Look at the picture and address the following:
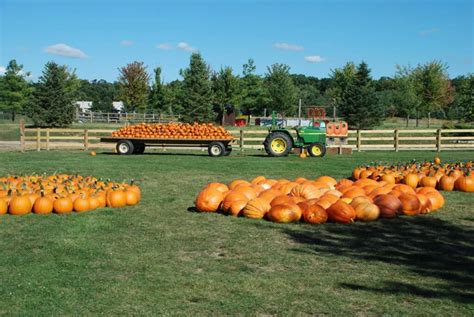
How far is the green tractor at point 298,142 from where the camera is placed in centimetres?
2092

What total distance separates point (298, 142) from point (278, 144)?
2.86 ft

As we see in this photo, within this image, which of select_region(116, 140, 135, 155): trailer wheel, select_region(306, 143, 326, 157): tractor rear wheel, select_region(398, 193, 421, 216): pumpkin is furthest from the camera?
select_region(116, 140, 135, 155): trailer wheel

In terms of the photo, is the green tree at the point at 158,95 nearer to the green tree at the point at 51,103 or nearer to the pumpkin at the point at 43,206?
the green tree at the point at 51,103

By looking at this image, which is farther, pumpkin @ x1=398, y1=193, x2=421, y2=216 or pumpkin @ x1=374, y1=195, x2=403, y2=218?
pumpkin @ x1=398, y1=193, x2=421, y2=216

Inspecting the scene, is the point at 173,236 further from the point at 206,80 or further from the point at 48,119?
the point at 206,80

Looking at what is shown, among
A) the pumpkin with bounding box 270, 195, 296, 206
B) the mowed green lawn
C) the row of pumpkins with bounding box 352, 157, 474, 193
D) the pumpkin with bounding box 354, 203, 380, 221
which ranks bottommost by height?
the mowed green lawn

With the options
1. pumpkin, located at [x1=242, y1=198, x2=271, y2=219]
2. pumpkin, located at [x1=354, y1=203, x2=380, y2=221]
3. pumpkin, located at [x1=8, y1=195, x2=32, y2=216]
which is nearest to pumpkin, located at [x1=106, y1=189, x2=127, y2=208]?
pumpkin, located at [x1=8, y1=195, x2=32, y2=216]

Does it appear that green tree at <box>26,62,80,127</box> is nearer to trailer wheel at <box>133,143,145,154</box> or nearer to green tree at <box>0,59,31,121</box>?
green tree at <box>0,59,31,121</box>

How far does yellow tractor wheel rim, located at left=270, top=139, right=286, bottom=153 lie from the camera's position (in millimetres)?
21011

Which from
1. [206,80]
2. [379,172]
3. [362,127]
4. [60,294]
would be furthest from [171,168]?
[206,80]

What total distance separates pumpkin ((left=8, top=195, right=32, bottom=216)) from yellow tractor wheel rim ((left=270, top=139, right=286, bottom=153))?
13.2 m

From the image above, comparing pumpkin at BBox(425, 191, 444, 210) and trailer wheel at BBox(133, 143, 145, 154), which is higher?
trailer wheel at BBox(133, 143, 145, 154)

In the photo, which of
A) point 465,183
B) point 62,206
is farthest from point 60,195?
point 465,183

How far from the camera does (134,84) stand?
184 feet
